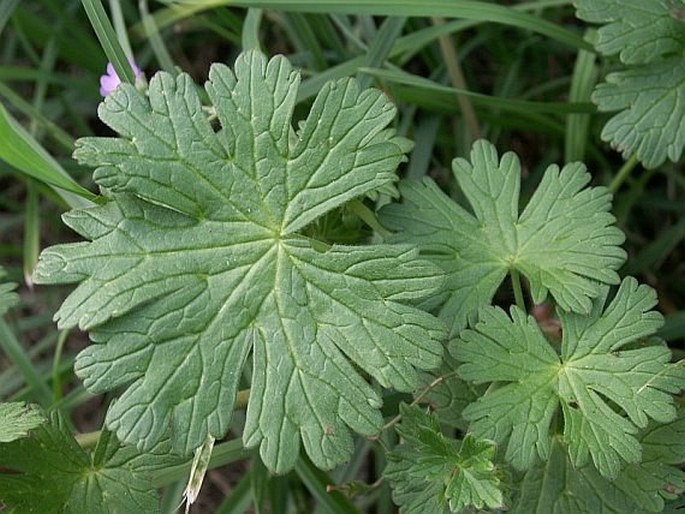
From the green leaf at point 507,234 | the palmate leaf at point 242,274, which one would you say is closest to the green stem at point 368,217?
the green leaf at point 507,234

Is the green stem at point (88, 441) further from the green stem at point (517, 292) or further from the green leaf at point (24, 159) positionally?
the green stem at point (517, 292)

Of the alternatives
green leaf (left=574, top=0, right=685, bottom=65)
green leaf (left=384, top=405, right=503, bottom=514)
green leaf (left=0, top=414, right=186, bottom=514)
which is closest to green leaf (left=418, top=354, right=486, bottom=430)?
green leaf (left=384, top=405, right=503, bottom=514)

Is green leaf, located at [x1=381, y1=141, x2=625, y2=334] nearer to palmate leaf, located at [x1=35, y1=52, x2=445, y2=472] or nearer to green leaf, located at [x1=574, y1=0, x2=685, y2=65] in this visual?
palmate leaf, located at [x1=35, y1=52, x2=445, y2=472]

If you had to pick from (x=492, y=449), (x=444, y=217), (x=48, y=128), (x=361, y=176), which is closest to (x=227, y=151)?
(x=361, y=176)

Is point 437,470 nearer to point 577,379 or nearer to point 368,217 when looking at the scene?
point 577,379

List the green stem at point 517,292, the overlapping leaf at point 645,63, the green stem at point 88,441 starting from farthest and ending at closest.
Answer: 1. the overlapping leaf at point 645,63
2. the green stem at point 88,441
3. the green stem at point 517,292

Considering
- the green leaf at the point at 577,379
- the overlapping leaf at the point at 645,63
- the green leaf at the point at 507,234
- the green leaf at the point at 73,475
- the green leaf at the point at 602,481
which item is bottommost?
the green leaf at the point at 602,481

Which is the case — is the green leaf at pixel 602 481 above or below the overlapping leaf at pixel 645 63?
below
